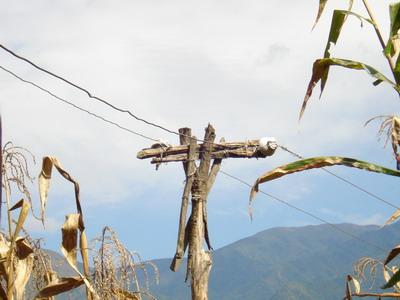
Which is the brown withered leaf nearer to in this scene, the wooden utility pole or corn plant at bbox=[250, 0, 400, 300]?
corn plant at bbox=[250, 0, 400, 300]

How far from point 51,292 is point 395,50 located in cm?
191

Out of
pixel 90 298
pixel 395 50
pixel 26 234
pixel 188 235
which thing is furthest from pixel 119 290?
pixel 188 235

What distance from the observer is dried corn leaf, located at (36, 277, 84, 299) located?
3.34 meters

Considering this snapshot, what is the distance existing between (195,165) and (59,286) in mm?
8677

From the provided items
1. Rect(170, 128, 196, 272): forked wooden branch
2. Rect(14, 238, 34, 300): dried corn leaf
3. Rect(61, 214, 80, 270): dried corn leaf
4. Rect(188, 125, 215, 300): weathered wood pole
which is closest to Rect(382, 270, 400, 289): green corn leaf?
Rect(61, 214, 80, 270): dried corn leaf

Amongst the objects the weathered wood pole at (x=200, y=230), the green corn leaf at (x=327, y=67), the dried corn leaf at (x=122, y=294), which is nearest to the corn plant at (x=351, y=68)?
the green corn leaf at (x=327, y=67)

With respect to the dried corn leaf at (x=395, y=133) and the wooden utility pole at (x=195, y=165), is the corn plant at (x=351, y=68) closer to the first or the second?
the dried corn leaf at (x=395, y=133)

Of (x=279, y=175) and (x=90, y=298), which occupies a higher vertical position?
(x=279, y=175)

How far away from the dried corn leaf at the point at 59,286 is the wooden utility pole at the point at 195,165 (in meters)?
7.80

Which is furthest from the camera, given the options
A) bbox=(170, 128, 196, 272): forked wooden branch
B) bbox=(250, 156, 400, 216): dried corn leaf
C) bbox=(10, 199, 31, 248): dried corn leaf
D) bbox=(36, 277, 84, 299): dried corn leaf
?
bbox=(170, 128, 196, 272): forked wooden branch

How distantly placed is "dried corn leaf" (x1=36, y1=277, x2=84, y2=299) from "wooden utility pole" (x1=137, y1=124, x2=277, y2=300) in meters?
7.80

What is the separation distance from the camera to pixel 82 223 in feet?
11.5

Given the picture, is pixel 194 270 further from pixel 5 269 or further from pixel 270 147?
pixel 5 269

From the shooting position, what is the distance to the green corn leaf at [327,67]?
279cm
